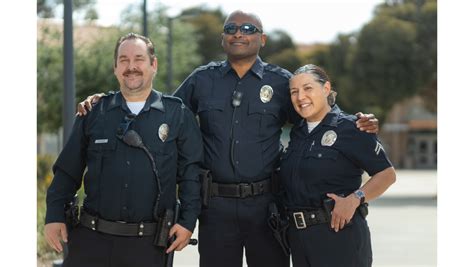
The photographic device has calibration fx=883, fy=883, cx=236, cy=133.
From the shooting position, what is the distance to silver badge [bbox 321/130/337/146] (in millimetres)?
5266

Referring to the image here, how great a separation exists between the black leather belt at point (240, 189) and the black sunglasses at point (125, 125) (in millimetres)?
871

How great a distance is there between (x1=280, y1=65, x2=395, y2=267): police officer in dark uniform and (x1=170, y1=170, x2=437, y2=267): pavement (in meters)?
2.79

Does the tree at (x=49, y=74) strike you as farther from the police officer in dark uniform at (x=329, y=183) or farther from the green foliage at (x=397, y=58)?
the police officer in dark uniform at (x=329, y=183)

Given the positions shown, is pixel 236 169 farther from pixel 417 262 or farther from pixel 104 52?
pixel 104 52

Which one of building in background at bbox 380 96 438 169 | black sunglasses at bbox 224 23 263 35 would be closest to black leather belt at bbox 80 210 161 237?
black sunglasses at bbox 224 23 263 35

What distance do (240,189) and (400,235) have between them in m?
9.56

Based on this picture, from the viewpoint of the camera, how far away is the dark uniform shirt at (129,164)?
5098mm

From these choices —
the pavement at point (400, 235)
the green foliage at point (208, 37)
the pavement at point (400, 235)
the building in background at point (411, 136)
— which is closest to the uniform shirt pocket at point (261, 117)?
the pavement at point (400, 235)

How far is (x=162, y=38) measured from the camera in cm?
3056

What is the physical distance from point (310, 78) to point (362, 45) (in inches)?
1018

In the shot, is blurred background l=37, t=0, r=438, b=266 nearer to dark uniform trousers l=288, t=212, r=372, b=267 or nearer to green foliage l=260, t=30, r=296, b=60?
dark uniform trousers l=288, t=212, r=372, b=267

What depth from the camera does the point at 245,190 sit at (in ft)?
18.8
